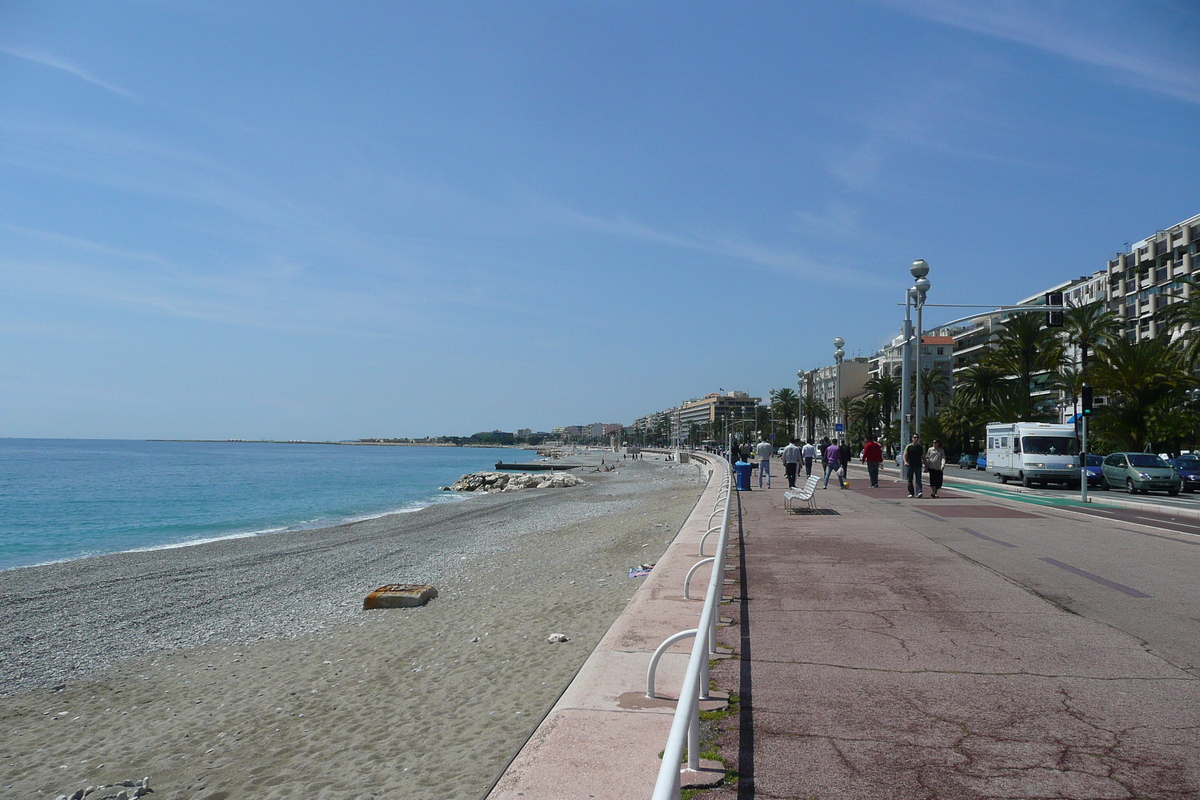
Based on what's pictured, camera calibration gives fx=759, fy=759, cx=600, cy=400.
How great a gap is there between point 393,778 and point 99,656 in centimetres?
678

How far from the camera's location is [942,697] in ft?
15.4

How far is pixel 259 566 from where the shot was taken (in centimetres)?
1739

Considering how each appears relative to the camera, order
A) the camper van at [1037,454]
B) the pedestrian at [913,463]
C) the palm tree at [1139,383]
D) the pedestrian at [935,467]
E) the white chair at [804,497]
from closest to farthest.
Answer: the white chair at [804,497], the pedestrian at [913,463], the pedestrian at [935,467], the camper van at [1037,454], the palm tree at [1139,383]

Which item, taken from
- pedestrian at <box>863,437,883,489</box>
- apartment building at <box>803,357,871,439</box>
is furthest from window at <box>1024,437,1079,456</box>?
apartment building at <box>803,357,871,439</box>

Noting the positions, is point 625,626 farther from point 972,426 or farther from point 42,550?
point 972,426

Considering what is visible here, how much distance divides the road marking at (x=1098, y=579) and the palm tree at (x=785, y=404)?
353 feet

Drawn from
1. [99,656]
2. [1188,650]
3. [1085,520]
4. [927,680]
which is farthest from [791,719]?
[1085,520]

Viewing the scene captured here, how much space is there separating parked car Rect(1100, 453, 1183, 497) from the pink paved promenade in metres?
24.0

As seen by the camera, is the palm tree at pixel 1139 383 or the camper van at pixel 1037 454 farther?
the palm tree at pixel 1139 383

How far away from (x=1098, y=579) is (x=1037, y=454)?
75.7 feet

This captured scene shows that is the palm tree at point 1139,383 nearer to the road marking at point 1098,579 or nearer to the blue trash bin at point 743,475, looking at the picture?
the blue trash bin at point 743,475

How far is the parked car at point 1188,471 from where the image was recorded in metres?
28.7

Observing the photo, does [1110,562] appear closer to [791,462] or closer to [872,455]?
[791,462]

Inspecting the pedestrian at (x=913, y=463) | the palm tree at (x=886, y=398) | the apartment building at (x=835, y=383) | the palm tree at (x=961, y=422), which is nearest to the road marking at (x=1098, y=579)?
the pedestrian at (x=913, y=463)
